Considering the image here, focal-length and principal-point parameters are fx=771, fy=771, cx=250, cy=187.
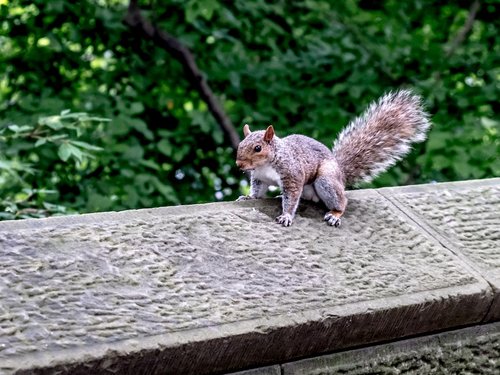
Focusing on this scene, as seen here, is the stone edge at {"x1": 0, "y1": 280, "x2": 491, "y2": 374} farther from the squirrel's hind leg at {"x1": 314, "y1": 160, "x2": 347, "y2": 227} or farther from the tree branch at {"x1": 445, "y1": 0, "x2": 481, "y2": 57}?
the tree branch at {"x1": 445, "y1": 0, "x2": 481, "y2": 57}

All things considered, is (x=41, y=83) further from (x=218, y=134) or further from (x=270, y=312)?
(x=270, y=312)

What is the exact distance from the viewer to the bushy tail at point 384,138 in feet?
7.67

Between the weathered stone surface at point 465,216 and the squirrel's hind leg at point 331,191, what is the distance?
156mm

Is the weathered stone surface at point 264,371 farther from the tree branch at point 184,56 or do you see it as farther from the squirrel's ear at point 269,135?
the tree branch at point 184,56

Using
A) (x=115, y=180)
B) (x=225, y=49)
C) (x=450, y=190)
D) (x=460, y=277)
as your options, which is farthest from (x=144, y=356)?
(x=225, y=49)

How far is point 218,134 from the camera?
3.93 metres

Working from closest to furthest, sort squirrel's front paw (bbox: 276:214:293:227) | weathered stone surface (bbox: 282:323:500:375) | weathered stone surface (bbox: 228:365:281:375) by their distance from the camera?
weathered stone surface (bbox: 228:365:281:375)
weathered stone surface (bbox: 282:323:500:375)
squirrel's front paw (bbox: 276:214:293:227)

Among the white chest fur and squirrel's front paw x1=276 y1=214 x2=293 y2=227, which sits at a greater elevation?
squirrel's front paw x1=276 y1=214 x2=293 y2=227

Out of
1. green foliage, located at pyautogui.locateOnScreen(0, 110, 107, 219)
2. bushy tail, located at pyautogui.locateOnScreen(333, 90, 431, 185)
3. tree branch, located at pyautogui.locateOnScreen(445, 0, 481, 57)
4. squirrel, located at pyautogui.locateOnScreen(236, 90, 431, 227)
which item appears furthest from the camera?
tree branch, located at pyautogui.locateOnScreen(445, 0, 481, 57)

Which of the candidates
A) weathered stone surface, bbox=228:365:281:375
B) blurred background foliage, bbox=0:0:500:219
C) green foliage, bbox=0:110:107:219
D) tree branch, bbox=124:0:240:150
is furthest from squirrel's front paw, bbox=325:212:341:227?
tree branch, bbox=124:0:240:150

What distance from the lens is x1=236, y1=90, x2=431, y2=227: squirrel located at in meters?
2.11

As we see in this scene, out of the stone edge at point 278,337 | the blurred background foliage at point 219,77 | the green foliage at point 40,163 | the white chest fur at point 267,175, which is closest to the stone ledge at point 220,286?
the stone edge at point 278,337

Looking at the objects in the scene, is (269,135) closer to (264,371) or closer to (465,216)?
(465,216)

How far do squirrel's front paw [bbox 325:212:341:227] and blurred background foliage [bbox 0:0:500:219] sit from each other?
1.72 metres
